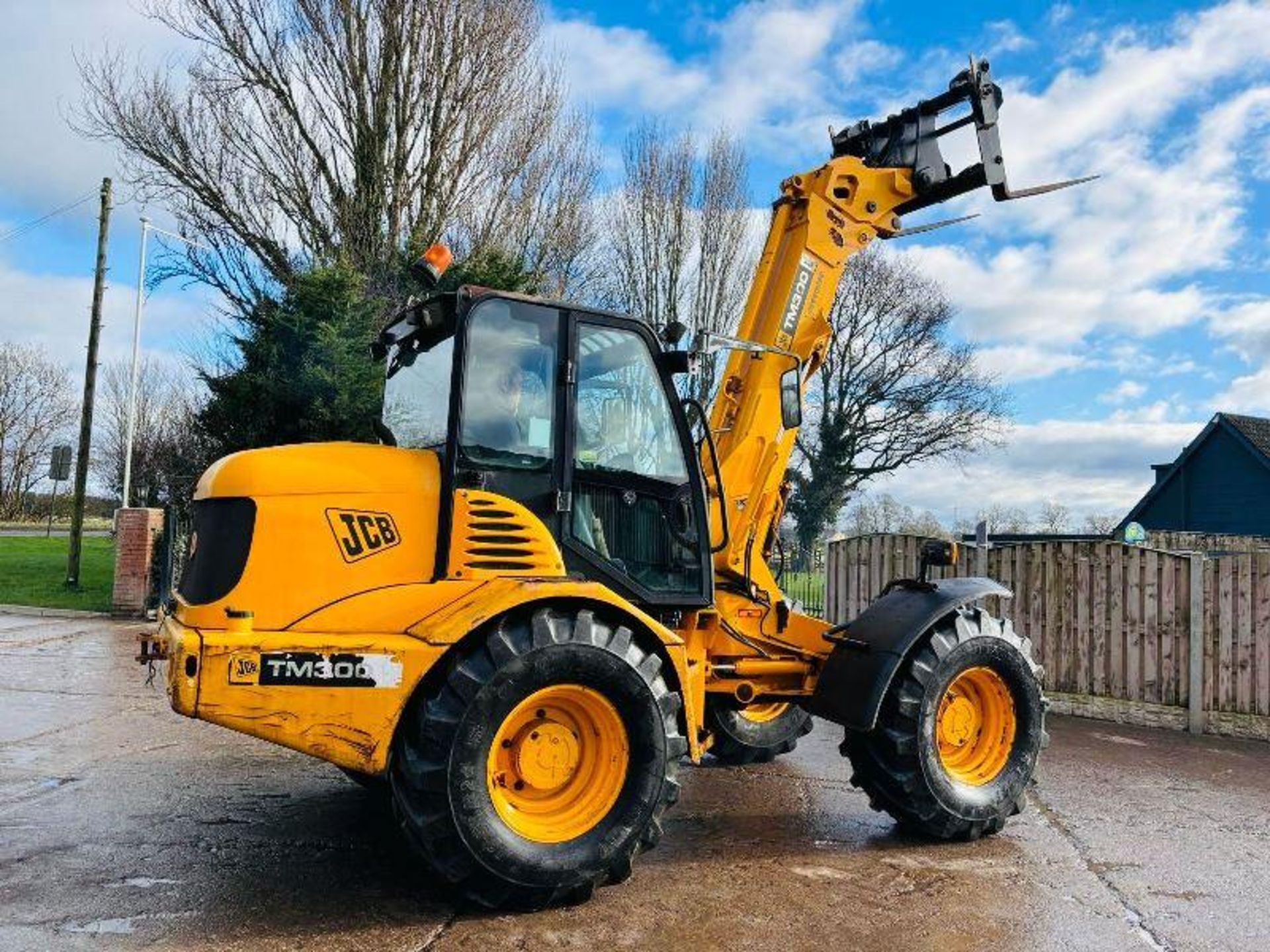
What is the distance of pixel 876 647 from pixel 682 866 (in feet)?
4.91

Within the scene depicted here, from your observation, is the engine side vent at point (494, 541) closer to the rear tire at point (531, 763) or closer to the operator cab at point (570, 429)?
the operator cab at point (570, 429)

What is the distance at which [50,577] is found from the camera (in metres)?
20.0

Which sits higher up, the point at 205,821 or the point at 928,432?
the point at 928,432

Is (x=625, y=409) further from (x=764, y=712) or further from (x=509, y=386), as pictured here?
(x=764, y=712)

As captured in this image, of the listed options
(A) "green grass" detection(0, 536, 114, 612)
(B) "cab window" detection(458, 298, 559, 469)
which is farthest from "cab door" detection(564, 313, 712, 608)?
(A) "green grass" detection(0, 536, 114, 612)

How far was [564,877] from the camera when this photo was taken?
4008 millimetres

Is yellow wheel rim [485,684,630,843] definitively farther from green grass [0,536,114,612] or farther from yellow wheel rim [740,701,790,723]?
green grass [0,536,114,612]

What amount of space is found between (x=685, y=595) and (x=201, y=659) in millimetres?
2205

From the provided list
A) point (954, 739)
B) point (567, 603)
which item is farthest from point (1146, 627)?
point (567, 603)

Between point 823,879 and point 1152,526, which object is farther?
point 1152,526

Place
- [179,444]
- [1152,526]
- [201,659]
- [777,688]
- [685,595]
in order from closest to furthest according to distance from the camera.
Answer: [201,659] → [685,595] → [777,688] → [179,444] → [1152,526]

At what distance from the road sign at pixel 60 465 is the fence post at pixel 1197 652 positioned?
66.7 feet

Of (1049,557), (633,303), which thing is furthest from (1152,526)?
(1049,557)

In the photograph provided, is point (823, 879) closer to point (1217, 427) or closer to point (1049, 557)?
point (1049, 557)
